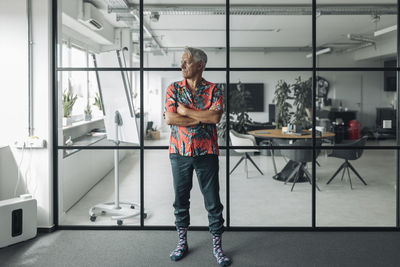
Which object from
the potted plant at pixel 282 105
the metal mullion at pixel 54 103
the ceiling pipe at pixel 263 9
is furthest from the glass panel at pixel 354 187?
the metal mullion at pixel 54 103

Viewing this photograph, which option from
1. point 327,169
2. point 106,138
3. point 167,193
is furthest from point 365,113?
point 106,138

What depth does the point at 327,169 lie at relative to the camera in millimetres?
3680

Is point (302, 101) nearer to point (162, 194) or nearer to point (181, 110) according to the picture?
point (181, 110)

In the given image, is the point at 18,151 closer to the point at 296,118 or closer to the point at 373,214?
the point at 296,118

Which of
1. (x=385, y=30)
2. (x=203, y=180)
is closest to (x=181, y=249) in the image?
(x=203, y=180)

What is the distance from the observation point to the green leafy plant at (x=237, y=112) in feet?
11.6

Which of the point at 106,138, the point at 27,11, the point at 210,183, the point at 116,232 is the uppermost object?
the point at 27,11

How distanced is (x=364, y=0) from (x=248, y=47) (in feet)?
3.89

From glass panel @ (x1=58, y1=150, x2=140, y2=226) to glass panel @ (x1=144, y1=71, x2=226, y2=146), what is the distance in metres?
0.28

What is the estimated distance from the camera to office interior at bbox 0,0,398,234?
3508 millimetres

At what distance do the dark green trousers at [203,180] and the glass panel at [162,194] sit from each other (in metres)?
0.67

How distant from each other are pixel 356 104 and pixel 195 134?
1.70 meters

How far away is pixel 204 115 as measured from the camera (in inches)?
111

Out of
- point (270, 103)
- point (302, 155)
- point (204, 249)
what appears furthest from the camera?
point (302, 155)
